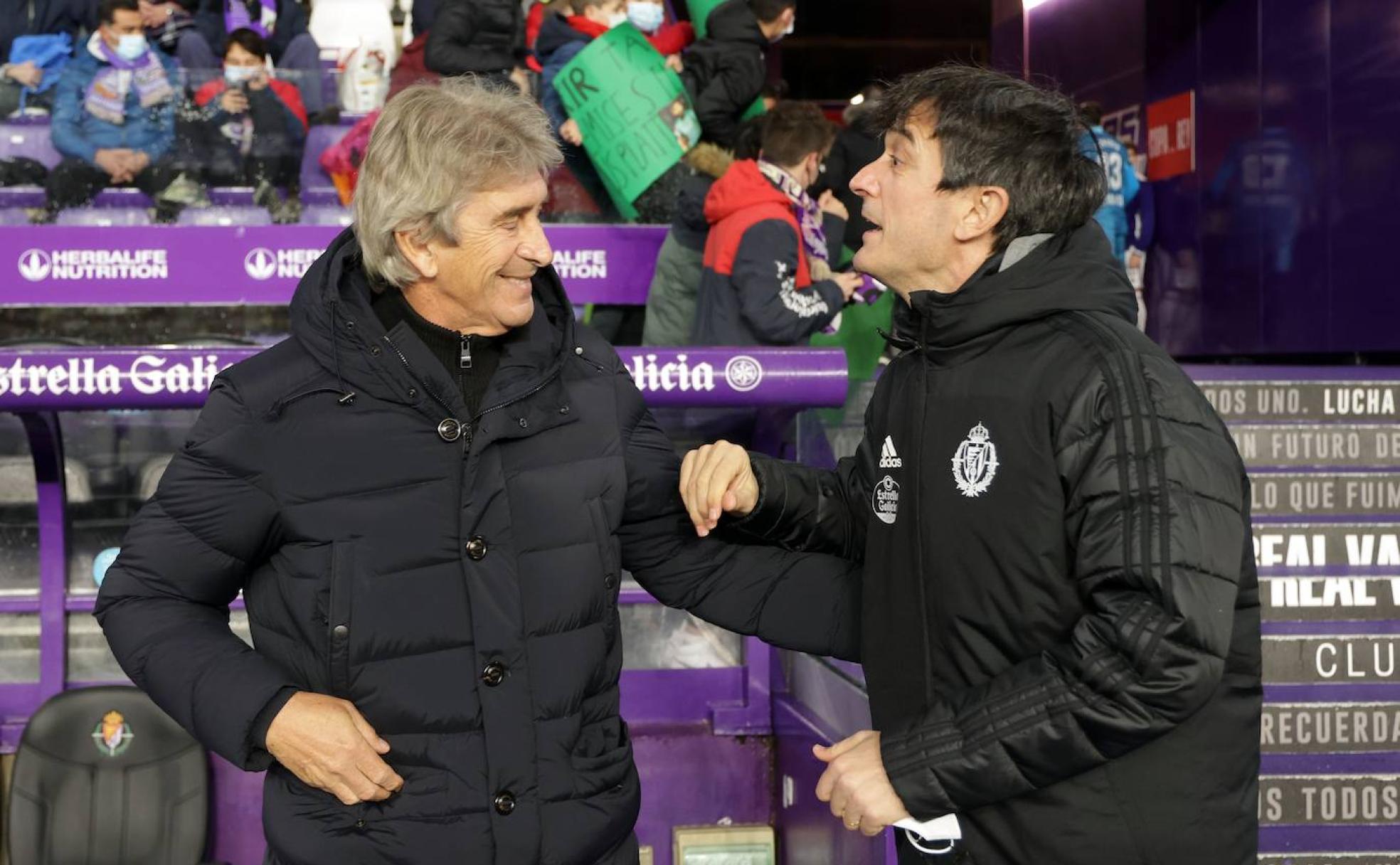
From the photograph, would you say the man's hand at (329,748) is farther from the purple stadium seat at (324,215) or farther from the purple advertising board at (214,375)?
the purple stadium seat at (324,215)

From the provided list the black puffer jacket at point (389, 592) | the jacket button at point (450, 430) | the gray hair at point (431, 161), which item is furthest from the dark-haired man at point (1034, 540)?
the jacket button at point (450, 430)

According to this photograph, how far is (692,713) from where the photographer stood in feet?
14.6

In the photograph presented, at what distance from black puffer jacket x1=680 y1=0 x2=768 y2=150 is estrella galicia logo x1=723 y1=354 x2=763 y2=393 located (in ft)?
11.5

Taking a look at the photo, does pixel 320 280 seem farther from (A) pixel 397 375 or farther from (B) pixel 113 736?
(B) pixel 113 736

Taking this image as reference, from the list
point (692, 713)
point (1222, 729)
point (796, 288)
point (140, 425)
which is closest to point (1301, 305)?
point (796, 288)

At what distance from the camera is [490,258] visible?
2311mm

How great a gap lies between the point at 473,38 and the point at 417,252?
5283 mm

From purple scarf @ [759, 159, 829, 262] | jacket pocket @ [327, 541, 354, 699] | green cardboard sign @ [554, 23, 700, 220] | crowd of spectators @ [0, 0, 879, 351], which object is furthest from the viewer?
green cardboard sign @ [554, 23, 700, 220]

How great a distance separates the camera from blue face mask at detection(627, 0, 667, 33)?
756cm

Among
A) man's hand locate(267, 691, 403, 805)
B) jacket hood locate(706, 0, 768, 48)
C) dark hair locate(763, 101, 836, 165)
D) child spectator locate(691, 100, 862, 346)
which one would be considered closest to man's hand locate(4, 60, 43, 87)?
jacket hood locate(706, 0, 768, 48)

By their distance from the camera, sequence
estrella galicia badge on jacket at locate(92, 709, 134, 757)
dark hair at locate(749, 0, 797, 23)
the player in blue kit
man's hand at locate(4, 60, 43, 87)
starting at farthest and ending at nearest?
the player in blue kit < man's hand at locate(4, 60, 43, 87) < dark hair at locate(749, 0, 797, 23) < estrella galicia badge on jacket at locate(92, 709, 134, 757)

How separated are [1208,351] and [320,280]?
30.9 ft

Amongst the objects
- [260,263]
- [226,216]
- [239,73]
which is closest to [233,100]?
[239,73]

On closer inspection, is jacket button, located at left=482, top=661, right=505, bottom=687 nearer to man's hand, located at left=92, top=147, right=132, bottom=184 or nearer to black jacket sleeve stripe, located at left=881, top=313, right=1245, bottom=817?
black jacket sleeve stripe, located at left=881, top=313, right=1245, bottom=817
